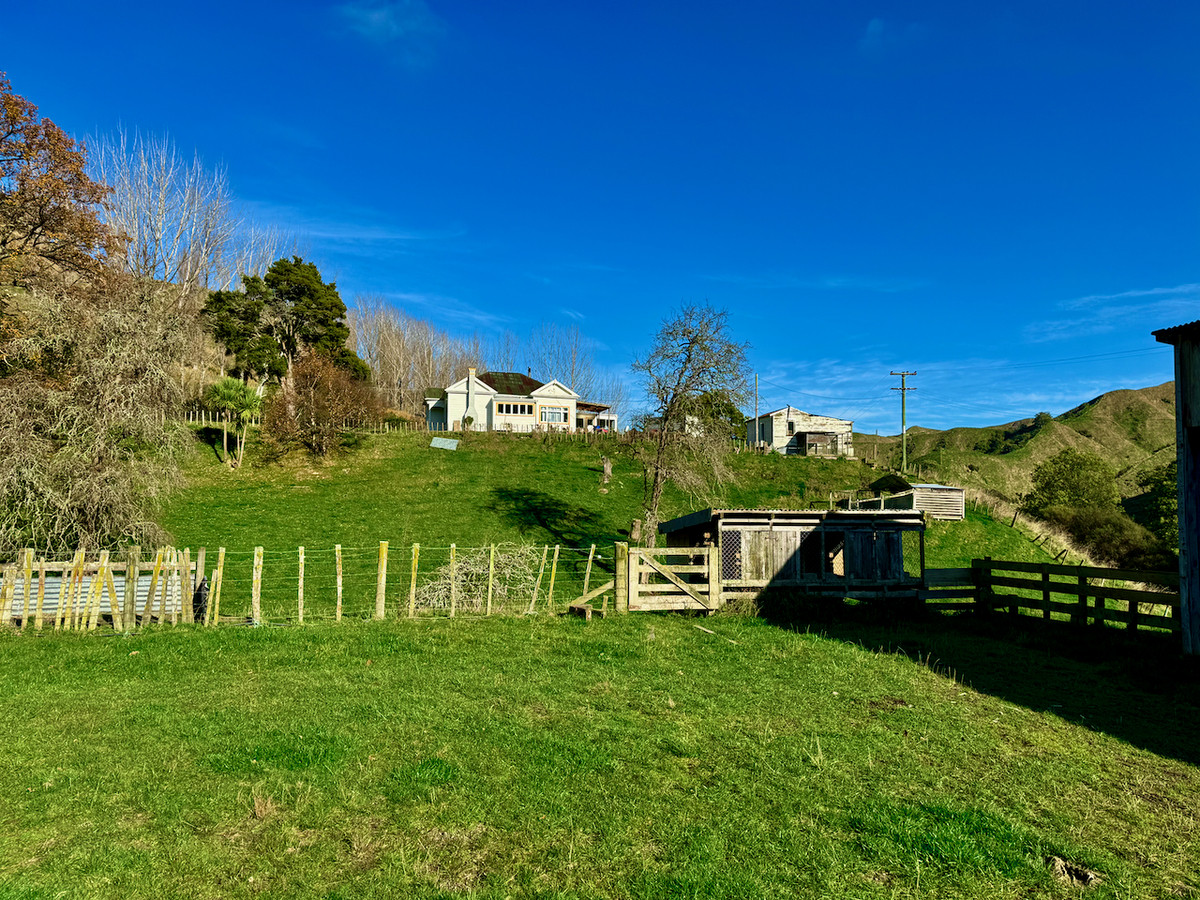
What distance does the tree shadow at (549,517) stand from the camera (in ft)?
104

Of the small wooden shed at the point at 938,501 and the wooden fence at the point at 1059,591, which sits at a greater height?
the small wooden shed at the point at 938,501

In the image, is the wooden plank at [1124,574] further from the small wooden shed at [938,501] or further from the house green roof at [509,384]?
the house green roof at [509,384]

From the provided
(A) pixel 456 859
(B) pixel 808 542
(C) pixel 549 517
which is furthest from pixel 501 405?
(A) pixel 456 859

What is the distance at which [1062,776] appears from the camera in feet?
21.7

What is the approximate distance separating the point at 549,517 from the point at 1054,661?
79.0 feet

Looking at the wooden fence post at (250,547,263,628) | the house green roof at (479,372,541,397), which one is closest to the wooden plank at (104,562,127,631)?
the wooden fence post at (250,547,263,628)

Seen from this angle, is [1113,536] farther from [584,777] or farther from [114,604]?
[114,604]

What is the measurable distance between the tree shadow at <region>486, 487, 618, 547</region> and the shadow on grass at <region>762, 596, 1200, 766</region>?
15037 millimetres

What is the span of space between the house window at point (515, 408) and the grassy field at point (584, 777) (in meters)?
52.7

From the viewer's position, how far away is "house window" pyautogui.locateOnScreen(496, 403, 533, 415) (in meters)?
63.9

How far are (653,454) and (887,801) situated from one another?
24.9m

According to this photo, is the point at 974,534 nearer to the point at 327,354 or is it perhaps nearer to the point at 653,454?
the point at 653,454

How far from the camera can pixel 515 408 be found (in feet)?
213

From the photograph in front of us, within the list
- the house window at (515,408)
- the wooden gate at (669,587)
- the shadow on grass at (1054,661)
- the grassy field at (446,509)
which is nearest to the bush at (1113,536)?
the grassy field at (446,509)
